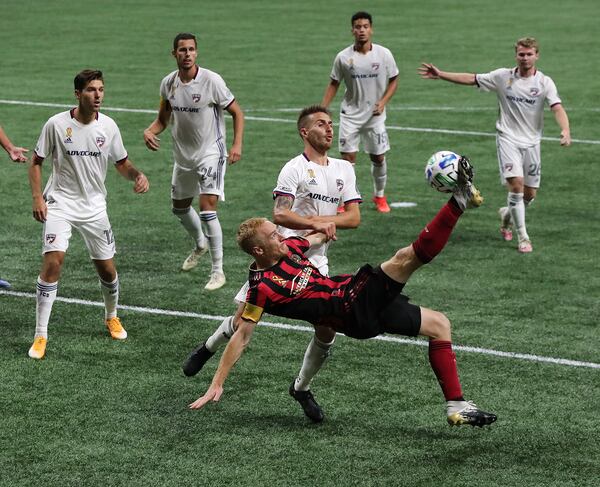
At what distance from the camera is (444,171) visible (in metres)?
7.96

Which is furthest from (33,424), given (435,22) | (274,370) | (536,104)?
(435,22)

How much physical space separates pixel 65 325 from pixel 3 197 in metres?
5.52

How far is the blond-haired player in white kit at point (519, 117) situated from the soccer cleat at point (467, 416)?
6059 mm

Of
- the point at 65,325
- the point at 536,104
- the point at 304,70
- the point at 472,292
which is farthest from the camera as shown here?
the point at 304,70

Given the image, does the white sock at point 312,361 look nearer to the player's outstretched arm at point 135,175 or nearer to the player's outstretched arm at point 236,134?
the player's outstretched arm at point 135,175

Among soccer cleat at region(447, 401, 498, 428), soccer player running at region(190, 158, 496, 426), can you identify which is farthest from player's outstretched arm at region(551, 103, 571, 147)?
soccer cleat at region(447, 401, 498, 428)

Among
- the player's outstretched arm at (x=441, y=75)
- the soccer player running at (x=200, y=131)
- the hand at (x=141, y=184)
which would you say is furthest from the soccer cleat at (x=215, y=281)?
the player's outstretched arm at (x=441, y=75)

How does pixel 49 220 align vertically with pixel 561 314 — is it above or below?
above

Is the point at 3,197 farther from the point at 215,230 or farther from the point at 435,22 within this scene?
the point at 435,22

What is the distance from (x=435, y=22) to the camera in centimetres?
3659

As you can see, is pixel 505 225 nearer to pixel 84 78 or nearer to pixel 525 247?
pixel 525 247

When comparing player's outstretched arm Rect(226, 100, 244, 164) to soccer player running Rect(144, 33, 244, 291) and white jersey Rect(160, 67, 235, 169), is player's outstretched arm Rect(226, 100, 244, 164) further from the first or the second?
white jersey Rect(160, 67, 235, 169)

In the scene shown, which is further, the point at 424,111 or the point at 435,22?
the point at 435,22

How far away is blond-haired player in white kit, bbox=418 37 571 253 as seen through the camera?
1395 cm
